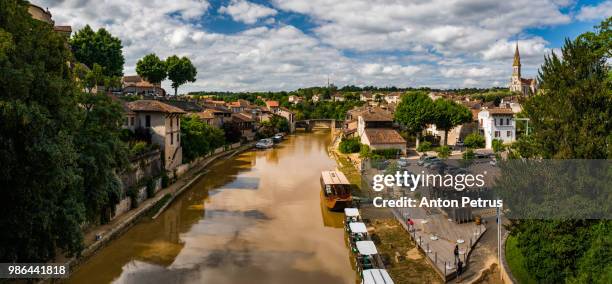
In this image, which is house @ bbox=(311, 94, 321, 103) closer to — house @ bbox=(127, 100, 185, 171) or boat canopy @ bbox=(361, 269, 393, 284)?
house @ bbox=(127, 100, 185, 171)

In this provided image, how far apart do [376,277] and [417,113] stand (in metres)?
37.7

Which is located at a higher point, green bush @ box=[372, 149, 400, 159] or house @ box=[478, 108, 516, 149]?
house @ box=[478, 108, 516, 149]

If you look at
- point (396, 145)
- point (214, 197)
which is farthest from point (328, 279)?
point (396, 145)

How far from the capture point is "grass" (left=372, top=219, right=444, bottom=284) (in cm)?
→ 1583

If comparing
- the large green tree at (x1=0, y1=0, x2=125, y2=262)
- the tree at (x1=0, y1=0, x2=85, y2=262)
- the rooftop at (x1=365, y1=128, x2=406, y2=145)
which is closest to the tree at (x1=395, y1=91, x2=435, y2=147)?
the rooftop at (x1=365, y1=128, x2=406, y2=145)

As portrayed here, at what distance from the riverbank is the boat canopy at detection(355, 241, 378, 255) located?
10.4 m

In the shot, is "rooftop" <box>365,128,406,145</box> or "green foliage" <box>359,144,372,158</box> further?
"rooftop" <box>365,128,406,145</box>

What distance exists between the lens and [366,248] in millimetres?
17406

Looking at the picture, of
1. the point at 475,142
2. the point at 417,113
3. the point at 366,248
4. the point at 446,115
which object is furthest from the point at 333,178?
the point at 475,142

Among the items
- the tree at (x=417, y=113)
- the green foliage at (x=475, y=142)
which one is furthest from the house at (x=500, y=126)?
the tree at (x=417, y=113)

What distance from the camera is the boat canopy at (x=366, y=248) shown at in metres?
17.1

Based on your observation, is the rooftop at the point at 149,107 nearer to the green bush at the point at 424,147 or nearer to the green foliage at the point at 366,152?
the green foliage at the point at 366,152

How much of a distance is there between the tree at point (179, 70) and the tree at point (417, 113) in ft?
124

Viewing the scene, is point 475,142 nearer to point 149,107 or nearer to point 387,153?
point 387,153
